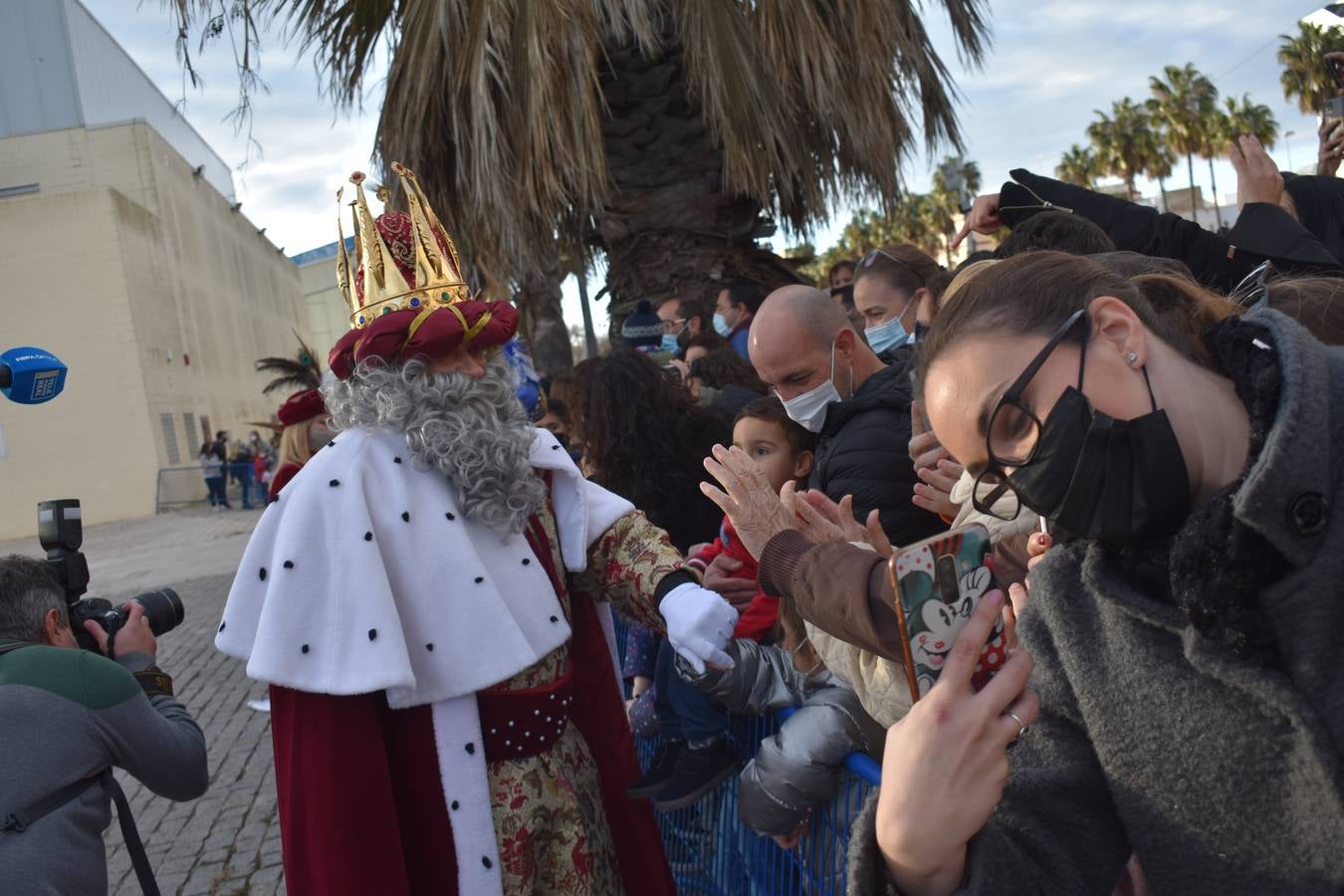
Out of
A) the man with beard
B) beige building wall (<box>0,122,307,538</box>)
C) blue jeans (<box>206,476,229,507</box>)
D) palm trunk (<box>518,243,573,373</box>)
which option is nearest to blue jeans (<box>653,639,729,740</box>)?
the man with beard

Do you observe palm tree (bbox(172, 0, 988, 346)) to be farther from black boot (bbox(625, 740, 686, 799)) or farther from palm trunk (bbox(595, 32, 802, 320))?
black boot (bbox(625, 740, 686, 799))

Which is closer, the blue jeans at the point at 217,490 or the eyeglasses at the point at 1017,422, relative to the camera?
the eyeglasses at the point at 1017,422

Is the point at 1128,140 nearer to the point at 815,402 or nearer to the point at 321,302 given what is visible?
the point at 321,302

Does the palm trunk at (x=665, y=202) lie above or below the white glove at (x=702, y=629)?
above

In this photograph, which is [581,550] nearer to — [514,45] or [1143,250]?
[1143,250]

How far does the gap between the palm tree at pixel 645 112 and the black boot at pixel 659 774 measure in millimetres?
3708

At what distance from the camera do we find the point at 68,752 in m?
2.44

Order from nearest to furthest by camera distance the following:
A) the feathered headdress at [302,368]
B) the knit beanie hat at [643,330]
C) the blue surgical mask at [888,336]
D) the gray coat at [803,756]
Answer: the gray coat at [803,756] → the blue surgical mask at [888,336] → the knit beanie hat at [643,330] → the feathered headdress at [302,368]

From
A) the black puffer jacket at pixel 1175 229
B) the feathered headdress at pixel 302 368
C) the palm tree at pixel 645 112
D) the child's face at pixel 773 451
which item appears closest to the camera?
the black puffer jacket at pixel 1175 229

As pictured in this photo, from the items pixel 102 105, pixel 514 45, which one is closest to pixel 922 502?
pixel 514 45

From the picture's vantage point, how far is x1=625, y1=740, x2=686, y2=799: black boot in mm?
2701

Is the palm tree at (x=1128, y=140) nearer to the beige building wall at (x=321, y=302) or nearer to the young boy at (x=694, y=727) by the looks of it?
the beige building wall at (x=321, y=302)

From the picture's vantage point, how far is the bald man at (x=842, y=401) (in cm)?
288

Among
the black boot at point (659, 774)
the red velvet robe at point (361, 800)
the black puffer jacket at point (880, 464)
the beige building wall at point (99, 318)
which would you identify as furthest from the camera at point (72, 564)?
the beige building wall at point (99, 318)
